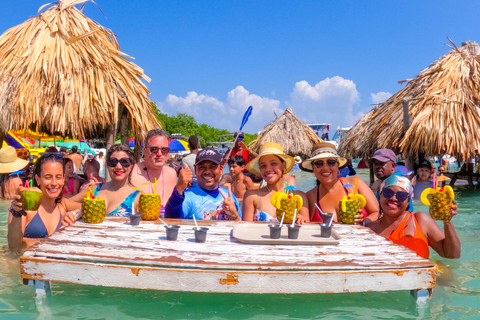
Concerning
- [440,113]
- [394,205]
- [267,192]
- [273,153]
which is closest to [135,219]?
[267,192]

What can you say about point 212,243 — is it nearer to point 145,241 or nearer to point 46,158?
point 145,241

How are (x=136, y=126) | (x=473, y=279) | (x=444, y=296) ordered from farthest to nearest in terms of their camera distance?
1. (x=136, y=126)
2. (x=473, y=279)
3. (x=444, y=296)

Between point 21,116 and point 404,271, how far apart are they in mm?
6386

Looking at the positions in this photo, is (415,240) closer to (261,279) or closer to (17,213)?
(261,279)

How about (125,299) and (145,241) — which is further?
(125,299)

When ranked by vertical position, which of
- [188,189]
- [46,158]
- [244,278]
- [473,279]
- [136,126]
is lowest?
[473,279]

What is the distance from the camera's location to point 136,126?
7.18 m

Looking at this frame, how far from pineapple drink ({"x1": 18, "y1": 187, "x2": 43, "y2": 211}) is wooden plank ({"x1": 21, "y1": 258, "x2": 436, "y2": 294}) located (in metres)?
0.96

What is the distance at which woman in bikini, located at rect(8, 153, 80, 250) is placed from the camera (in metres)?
3.40

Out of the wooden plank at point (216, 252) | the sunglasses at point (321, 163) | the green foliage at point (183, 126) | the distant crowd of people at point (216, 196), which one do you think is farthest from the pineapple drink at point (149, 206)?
the green foliage at point (183, 126)

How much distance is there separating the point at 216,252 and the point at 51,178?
1.82 m

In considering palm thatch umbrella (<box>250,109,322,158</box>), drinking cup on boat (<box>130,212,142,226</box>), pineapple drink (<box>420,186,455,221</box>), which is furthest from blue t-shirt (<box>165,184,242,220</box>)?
palm thatch umbrella (<box>250,109,322,158</box>)

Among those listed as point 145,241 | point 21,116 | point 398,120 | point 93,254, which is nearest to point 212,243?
point 145,241

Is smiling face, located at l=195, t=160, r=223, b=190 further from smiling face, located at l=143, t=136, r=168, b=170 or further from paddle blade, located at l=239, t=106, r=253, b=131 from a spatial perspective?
paddle blade, located at l=239, t=106, r=253, b=131
